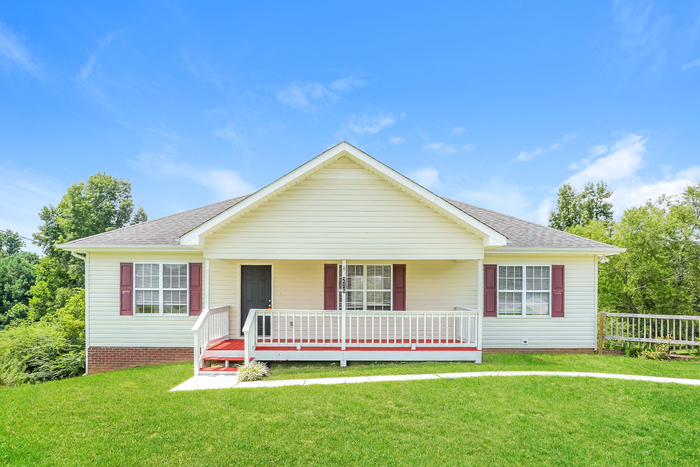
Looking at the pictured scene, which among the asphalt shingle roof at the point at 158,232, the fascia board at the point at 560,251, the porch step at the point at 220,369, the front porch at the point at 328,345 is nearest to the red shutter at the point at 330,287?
the front porch at the point at 328,345

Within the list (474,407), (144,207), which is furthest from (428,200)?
(144,207)

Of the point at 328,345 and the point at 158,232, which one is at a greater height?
the point at 158,232

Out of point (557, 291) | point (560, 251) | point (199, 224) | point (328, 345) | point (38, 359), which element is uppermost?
point (199, 224)

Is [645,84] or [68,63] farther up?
[68,63]

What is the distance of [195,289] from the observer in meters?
10.7

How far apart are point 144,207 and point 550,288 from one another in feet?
113

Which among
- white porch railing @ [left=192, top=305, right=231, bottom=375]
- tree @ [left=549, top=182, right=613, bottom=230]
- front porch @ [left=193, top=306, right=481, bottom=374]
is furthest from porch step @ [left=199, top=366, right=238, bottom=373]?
tree @ [left=549, top=182, right=613, bottom=230]

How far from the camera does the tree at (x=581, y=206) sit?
3219 centimetres

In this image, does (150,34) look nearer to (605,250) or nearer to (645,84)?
(605,250)

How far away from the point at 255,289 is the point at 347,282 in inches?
110

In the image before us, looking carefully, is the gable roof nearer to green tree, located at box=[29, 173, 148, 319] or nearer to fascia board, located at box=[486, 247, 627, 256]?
fascia board, located at box=[486, 247, 627, 256]

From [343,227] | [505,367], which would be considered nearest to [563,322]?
[505,367]

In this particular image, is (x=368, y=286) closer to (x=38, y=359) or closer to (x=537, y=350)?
(x=537, y=350)

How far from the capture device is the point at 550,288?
11000 millimetres
